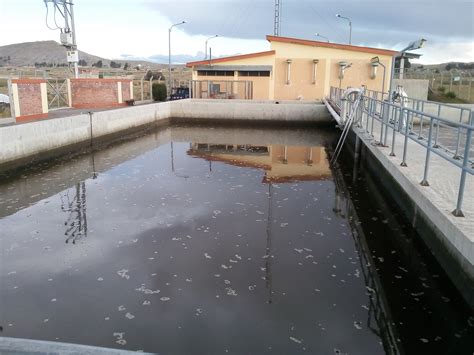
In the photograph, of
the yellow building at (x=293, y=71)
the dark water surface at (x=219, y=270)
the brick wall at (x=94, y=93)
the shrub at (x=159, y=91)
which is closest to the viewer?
the dark water surface at (x=219, y=270)

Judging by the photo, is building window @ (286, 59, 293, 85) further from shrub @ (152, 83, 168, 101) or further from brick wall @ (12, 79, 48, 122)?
brick wall @ (12, 79, 48, 122)

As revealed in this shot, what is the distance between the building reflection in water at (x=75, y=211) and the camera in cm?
661

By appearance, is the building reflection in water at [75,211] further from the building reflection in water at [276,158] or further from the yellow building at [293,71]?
the yellow building at [293,71]

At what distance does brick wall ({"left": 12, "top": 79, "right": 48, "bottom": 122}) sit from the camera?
1412cm

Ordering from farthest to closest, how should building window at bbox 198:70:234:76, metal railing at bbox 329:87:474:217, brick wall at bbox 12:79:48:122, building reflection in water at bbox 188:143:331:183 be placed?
building window at bbox 198:70:234:76 → brick wall at bbox 12:79:48:122 → building reflection in water at bbox 188:143:331:183 → metal railing at bbox 329:87:474:217

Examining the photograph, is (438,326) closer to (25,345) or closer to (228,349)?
(228,349)

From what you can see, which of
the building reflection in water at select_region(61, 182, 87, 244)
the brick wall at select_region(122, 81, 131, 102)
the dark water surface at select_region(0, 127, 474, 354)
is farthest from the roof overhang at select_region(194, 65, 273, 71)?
the building reflection in water at select_region(61, 182, 87, 244)

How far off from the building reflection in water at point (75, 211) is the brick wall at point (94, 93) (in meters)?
12.4

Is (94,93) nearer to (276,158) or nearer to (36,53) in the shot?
(276,158)

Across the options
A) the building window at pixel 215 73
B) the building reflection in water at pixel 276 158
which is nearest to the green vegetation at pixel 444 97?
the building window at pixel 215 73

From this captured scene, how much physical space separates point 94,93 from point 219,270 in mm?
17927

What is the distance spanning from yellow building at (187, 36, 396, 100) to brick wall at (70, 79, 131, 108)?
6.93m

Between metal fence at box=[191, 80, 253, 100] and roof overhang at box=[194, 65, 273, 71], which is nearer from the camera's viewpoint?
roof overhang at box=[194, 65, 273, 71]

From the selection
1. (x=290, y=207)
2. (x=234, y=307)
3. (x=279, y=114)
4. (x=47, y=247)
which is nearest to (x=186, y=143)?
(x=279, y=114)
